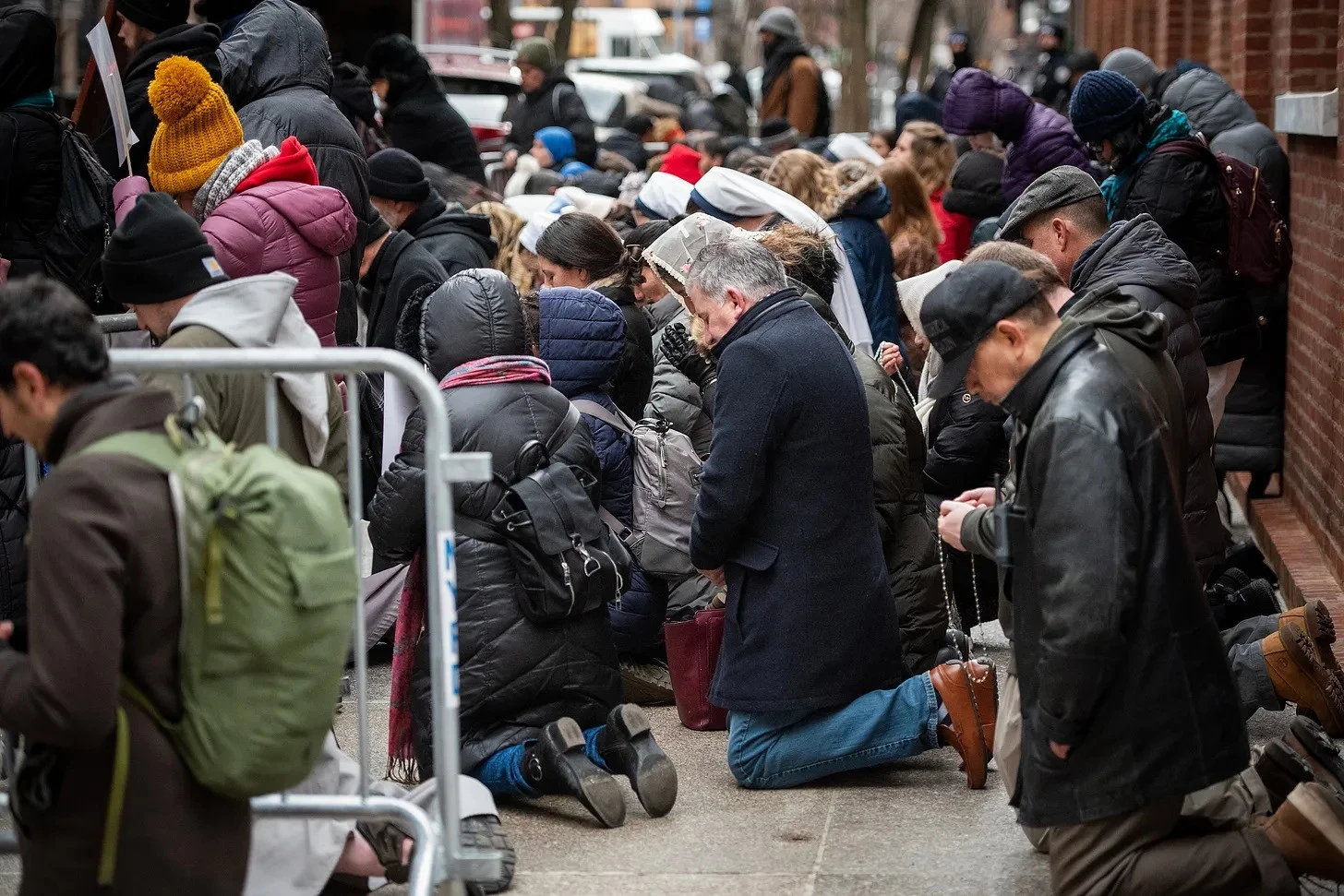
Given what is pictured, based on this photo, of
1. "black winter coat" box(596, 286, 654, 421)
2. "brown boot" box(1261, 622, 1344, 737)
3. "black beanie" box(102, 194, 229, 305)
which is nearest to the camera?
"black beanie" box(102, 194, 229, 305)

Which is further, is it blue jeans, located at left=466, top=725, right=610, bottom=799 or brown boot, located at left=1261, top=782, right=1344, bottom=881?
blue jeans, located at left=466, top=725, right=610, bottom=799

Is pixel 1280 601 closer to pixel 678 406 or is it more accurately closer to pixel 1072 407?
pixel 678 406

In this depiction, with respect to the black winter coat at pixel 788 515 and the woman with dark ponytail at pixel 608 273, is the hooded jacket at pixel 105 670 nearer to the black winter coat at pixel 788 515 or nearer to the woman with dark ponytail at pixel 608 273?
the black winter coat at pixel 788 515

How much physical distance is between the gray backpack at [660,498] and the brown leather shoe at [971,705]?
44.3 inches

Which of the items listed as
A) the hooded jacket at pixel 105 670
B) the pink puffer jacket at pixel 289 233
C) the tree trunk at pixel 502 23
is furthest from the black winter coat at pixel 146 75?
the tree trunk at pixel 502 23

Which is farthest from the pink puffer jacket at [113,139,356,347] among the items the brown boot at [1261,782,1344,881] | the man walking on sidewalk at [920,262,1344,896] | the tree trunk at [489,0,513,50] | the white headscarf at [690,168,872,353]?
the tree trunk at [489,0,513,50]

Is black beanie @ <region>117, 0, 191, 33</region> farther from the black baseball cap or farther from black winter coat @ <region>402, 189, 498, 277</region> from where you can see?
the black baseball cap

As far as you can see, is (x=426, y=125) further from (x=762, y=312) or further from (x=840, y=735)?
(x=840, y=735)

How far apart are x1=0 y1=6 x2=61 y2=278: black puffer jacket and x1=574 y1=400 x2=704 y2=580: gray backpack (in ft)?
6.58

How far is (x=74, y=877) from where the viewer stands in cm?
345

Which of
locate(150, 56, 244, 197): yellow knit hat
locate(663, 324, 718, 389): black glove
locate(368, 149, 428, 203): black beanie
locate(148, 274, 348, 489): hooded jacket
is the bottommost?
locate(663, 324, 718, 389): black glove

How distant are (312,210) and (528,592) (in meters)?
1.71

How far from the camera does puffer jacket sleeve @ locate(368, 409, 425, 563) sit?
17.6 ft

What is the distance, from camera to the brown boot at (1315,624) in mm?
5863
